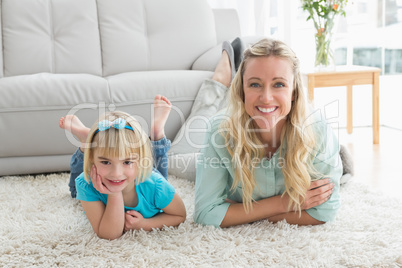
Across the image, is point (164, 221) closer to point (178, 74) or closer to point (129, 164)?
point (129, 164)

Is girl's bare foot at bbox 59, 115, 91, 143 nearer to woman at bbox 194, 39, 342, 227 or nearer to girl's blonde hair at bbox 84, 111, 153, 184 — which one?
girl's blonde hair at bbox 84, 111, 153, 184

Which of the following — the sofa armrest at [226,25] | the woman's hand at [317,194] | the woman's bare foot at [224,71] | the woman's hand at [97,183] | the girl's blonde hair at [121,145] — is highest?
the sofa armrest at [226,25]

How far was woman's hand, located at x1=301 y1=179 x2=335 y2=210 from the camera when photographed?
1374mm

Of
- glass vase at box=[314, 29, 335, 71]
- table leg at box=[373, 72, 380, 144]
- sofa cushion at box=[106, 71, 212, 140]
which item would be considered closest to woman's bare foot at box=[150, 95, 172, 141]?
sofa cushion at box=[106, 71, 212, 140]

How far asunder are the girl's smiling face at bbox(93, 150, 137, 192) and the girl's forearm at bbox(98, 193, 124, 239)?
0.04m

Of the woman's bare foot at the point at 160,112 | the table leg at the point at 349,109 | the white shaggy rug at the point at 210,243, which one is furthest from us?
the table leg at the point at 349,109

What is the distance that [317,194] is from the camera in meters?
1.38

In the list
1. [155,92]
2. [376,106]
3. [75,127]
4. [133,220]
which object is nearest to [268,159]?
[133,220]

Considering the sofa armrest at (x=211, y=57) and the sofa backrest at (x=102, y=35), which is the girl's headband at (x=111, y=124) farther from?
the sofa backrest at (x=102, y=35)

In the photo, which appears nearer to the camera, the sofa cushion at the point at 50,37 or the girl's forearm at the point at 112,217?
Answer: the girl's forearm at the point at 112,217

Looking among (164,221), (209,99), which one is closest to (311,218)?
(164,221)

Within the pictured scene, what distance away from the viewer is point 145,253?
1.20m

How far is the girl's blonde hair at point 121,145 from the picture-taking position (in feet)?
4.13

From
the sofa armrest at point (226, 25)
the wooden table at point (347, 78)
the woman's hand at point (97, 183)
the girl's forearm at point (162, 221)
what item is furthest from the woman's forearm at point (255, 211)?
the sofa armrest at point (226, 25)
